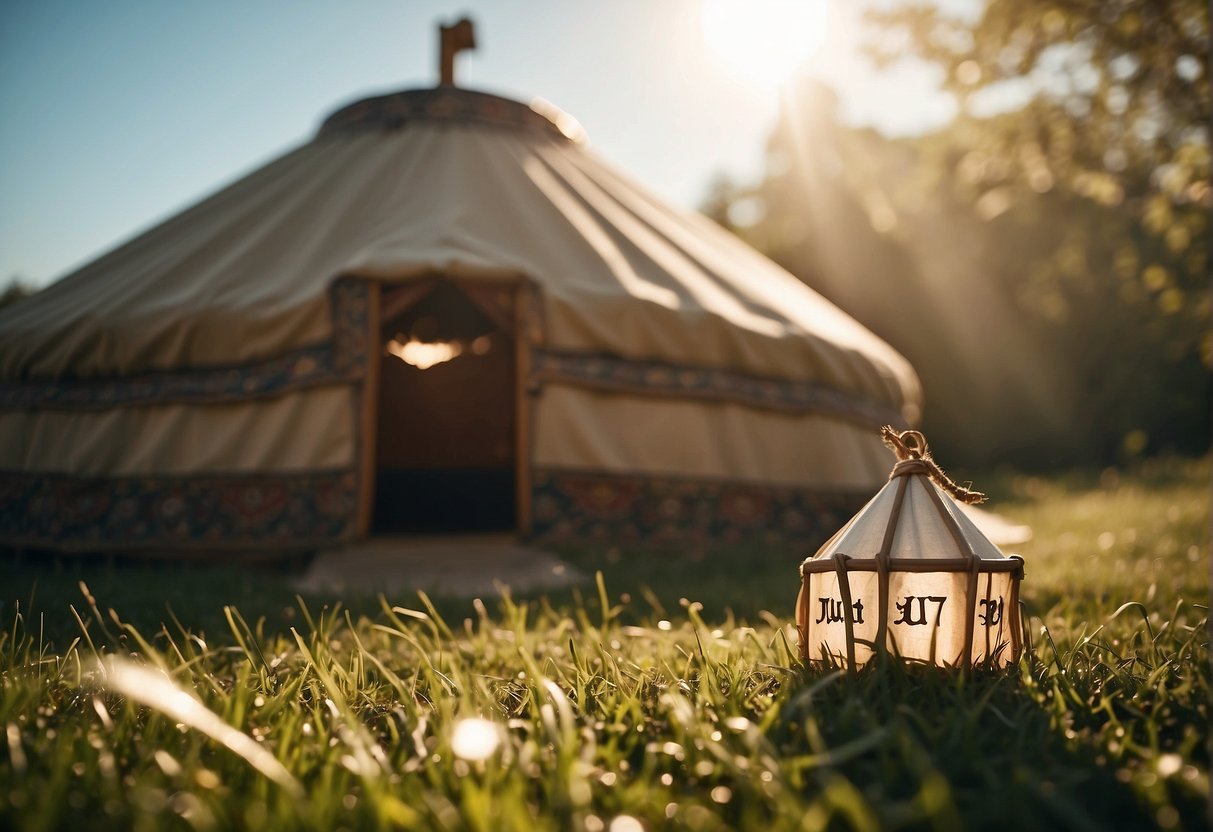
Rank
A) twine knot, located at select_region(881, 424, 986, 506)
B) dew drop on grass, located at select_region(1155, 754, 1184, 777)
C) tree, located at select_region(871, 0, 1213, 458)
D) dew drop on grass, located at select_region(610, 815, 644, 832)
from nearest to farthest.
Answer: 1. dew drop on grass, located at select_region(610, 815, 644, 832)
2. dew drop on grass, located at select_region(1155, 754, 1184, 777)
3. twine knot, located at select_region(881, 424, 986, 506)
4. tree, located at select_region(871, 0, 1213, 458)

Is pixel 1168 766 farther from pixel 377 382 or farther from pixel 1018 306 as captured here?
pixel 1018 306

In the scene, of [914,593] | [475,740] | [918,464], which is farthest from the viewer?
[918,464]

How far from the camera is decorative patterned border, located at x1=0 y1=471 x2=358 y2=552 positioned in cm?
331

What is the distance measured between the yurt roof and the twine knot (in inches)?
81.7

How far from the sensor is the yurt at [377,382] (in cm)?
334

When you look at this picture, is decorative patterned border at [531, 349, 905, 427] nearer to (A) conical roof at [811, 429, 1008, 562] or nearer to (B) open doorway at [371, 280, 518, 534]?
(B) open doorway at [371, 280, 518, 534]

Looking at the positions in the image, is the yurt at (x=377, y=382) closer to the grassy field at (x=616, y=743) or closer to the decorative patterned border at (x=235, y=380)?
the decorative patterned border at (x=235, y=380)

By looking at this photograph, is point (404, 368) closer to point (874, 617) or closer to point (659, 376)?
point (659, 376)

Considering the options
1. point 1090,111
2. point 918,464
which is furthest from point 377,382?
point 1090,111

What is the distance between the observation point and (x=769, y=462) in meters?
3.81

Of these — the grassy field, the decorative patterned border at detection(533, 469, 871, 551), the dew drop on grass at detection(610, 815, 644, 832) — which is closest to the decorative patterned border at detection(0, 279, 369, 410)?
the decorative patterned border at detection(533, 469, 871, 551)

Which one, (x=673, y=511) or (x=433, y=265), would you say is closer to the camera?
(x=433, y=265)

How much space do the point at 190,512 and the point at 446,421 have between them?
211 centimetres

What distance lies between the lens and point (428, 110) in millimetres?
4918
